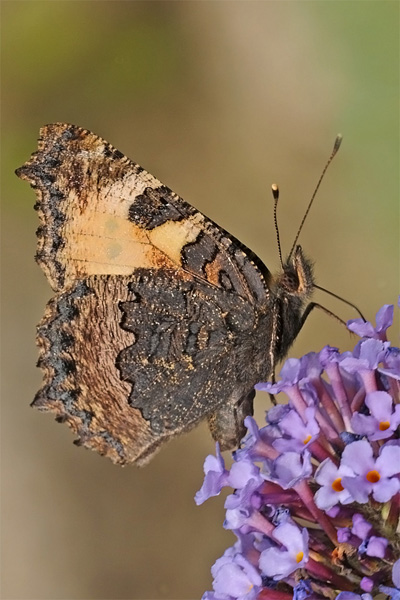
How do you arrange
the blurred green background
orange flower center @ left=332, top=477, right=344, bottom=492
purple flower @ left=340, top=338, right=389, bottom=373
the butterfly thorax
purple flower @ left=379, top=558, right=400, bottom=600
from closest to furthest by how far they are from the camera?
purple flower @ left=379, top=558, right=400, bottom=600 → orange flower center @ left=332, top=477, right=344, bottom=492 → purple flower @ left=340, top=338, right=389, bottom=373 → the butterfly thorax → the blurred green background

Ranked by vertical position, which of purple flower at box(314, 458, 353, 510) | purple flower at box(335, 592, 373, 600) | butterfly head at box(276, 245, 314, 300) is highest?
butterfly head at box(276, 245, 314, 300)

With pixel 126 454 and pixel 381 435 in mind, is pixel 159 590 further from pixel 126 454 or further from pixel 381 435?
pixel 381 435

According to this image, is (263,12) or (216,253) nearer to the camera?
(216,253)

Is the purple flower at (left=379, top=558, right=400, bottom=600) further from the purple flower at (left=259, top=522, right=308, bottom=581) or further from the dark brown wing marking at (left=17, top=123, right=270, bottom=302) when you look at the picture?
the dark brown wing marking at (left=17, top=123, right=270, bottom=302)

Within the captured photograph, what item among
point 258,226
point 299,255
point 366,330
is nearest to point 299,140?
point 258,226

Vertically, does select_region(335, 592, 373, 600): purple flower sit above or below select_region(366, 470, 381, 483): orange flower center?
below

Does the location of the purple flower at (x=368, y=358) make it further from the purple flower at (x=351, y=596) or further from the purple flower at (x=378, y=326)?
the purple flower at (x=351, y=596)

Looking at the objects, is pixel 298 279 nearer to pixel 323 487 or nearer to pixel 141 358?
pixel 141 358

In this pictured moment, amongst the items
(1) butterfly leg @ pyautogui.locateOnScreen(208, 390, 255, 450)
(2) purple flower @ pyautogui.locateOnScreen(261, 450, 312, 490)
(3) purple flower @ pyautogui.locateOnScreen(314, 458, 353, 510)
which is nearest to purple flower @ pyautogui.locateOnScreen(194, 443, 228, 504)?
(2) purple flower @ pyautogui.locateOnScreen(261, 450, 312, 490)

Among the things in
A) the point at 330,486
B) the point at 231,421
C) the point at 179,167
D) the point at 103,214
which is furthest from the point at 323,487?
the point at 179,167
